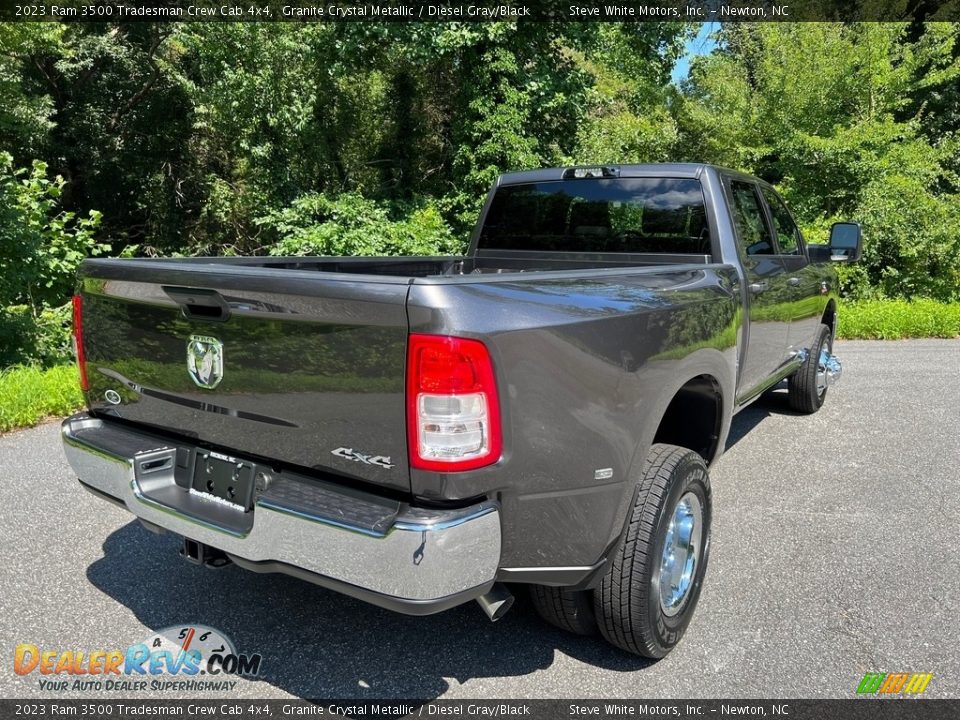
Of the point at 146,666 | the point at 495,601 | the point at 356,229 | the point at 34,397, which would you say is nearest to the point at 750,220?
the point at 495,601

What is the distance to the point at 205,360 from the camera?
240cm

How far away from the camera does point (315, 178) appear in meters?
15.2

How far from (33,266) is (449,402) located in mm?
7841

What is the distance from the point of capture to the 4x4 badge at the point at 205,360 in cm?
236

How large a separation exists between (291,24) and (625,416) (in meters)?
13.1

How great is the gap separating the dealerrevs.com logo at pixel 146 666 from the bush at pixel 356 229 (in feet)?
30.3

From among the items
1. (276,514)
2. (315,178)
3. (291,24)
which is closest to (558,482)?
(276,514)

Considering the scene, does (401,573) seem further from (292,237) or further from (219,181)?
(219,181)

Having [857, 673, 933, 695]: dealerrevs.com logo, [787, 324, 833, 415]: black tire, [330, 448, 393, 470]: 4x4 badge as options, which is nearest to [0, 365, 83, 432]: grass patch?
[330, 448, 393, 470]: 4x4 badge

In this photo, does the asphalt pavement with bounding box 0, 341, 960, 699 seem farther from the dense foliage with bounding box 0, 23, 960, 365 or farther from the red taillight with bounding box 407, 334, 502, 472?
the dense foliage with bounding box 0, 23, 960, 365

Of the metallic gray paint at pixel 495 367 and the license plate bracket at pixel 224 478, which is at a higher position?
the metallic gray paint at pixel 495 367

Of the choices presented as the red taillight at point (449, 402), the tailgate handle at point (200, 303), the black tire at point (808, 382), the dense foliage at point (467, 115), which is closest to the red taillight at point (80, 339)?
the tailgate handle at point (200, 303)

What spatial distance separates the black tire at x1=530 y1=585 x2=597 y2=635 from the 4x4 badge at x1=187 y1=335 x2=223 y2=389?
4.53ft

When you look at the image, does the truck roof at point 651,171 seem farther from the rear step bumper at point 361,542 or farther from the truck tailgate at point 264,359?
the rear step bumper at point 361,542
